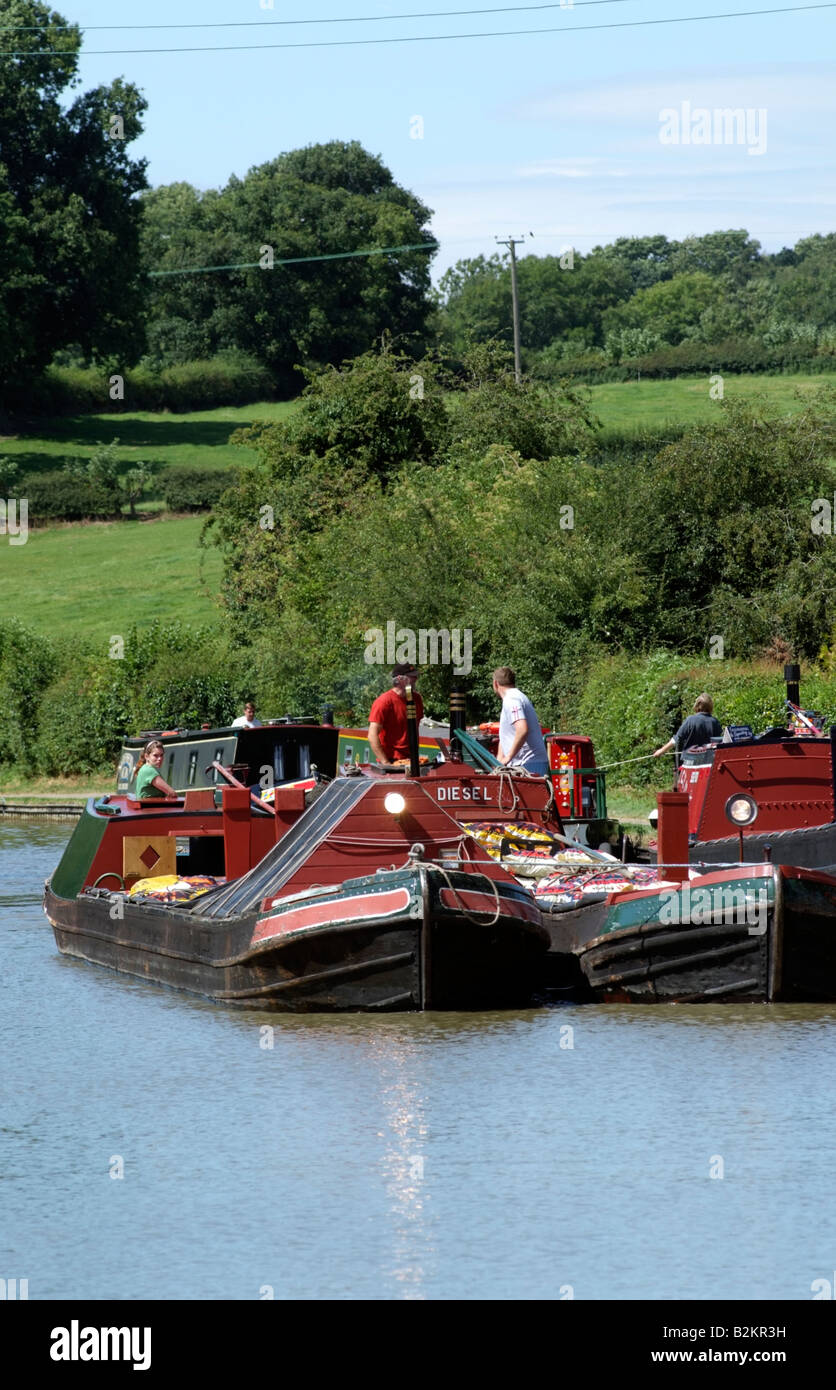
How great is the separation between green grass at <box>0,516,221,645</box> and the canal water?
96.8 ft

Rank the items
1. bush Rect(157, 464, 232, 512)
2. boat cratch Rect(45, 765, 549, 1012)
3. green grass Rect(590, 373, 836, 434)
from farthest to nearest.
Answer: bush Rect(157, 464, 232, 512) < green grass Rect(590, 373, 836, 434) < boat cratch Rect(45, 765, 549, 1012)

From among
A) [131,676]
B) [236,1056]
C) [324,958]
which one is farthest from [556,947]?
[131,676]

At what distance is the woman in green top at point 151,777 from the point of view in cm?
1927

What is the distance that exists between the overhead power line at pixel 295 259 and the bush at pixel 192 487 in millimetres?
Result: 20515

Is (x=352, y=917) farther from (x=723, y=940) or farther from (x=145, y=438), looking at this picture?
(x=145, y=438)

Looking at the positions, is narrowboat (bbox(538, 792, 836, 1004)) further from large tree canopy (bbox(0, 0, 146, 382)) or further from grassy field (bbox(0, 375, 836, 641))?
large tree canopy (bbox(0, 0, 146, 382))

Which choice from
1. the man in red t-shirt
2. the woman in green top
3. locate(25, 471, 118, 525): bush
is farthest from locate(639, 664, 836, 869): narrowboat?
locate(25, 471, 118, 525): bush

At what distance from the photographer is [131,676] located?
121 feet

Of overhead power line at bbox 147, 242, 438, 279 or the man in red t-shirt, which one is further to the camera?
overhead power line at bbox 147, 242, 438, 279

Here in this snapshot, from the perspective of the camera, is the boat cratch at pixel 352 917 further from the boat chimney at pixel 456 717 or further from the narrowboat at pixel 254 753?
the narrowboat at pixel 254 753

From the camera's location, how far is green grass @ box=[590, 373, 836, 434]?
188 feet

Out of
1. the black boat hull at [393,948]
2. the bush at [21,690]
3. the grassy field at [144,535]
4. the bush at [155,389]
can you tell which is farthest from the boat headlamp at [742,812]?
the bush at [155,389]

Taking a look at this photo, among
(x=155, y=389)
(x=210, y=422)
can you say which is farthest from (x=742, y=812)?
(x=155, y=389)
